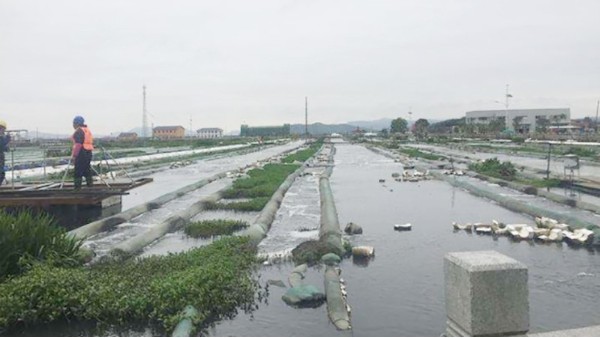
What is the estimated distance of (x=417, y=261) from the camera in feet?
32.6

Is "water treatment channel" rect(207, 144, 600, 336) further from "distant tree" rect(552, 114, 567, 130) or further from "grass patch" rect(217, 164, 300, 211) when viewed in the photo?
"distant tree" rect(552, 114, 567, 130)

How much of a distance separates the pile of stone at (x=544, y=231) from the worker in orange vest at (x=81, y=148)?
376 inches

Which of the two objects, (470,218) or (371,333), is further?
(470,218)

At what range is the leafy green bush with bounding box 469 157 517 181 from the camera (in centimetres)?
2426

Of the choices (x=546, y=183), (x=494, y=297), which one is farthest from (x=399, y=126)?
(x=494, y=297)

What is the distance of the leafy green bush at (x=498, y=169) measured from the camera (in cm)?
2426

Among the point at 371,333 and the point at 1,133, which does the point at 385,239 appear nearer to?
the point at 371,333

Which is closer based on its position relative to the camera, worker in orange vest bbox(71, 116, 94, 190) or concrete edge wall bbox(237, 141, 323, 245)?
concrete edge wall bbox(237, 141, 323, 245)

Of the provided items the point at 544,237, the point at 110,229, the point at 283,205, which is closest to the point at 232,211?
the point at 283,205

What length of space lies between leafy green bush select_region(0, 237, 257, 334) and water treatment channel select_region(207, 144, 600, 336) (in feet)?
1.41

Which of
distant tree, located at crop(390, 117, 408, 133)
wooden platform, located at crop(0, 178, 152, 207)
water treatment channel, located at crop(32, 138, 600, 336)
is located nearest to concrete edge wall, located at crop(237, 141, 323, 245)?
water treatment channel, located at crop(32, 138, 600, 336)

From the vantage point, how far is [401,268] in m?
9.43

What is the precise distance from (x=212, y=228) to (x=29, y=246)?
211 inches

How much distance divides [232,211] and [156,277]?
9.09 m
